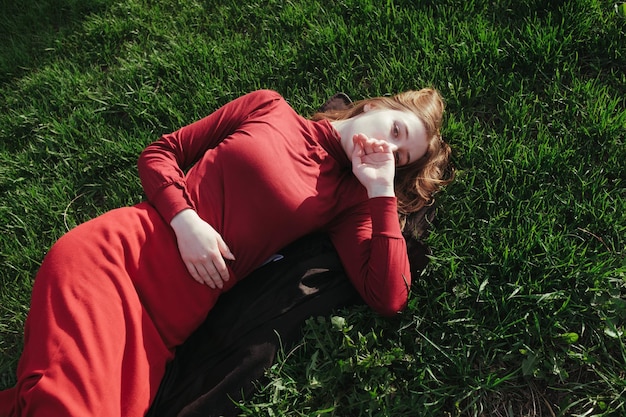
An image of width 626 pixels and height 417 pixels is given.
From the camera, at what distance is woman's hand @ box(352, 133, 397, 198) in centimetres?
251

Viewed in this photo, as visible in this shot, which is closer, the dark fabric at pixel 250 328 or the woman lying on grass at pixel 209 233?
the woman lying on grass at pixel 209 233

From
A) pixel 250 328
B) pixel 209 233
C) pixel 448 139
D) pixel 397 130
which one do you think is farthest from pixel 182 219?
pixel 448 139

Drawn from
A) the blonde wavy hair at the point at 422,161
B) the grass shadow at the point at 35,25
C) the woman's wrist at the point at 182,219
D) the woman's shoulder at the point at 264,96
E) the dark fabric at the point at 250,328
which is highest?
the grass shadow at the point at 35,25

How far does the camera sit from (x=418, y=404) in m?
2.28

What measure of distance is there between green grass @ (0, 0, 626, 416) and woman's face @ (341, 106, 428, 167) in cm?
36

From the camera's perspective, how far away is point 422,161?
2.80 m

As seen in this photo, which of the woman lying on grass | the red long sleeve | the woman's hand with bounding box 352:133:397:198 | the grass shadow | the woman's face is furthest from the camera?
the grass shadow

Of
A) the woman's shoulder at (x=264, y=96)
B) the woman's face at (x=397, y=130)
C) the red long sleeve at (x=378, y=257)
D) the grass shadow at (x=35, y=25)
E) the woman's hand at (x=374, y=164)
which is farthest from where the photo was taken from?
the grass shadow at (x=35, y=25)

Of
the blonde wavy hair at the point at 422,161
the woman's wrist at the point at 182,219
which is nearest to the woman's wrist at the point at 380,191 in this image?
the blonde wavy hair at the point at 422,161

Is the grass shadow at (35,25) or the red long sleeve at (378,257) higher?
the grass shadow at (35,25)

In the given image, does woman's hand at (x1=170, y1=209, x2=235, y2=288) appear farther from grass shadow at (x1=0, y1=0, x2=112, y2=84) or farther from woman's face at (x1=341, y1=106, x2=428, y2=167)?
grass shadow at (x1=0, y1=0, x2=112, y2=84)

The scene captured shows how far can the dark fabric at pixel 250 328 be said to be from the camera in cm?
230

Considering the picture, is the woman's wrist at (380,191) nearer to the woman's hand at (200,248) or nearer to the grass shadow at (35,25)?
the woman's hand at (200,248)

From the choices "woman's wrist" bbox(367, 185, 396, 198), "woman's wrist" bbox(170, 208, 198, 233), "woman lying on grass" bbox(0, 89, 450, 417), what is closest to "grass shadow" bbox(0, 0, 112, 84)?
"woman lying on grass" bbox(0, 89, 450, 417)
